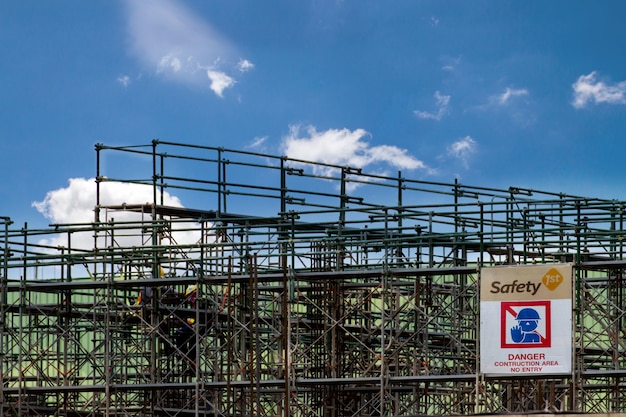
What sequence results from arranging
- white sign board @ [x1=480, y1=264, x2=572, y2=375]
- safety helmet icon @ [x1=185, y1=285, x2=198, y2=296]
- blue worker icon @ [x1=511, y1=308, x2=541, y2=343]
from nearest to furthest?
white sign board @ [x1=480, y1=264, x2=572, y2=375]
blue worker icon @ [x1=511, y1=308, x2=541, y2=343]
safety helmet icon @ [x1=185, y1=285, x2=198, y2=296]

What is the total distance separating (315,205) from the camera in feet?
146

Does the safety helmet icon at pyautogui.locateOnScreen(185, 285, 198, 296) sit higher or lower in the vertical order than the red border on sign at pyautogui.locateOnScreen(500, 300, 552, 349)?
higher

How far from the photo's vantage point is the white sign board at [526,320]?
105ft

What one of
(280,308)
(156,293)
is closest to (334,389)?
(280,308)

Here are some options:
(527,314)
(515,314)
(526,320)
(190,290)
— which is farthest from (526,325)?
(190,290)

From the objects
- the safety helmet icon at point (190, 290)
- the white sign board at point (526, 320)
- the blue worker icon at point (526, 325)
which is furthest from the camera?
the safety helmet icon at point (190, 290)

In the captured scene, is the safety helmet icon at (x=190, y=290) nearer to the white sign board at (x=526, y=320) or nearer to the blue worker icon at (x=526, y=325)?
the white sign board at (x=526, y=320)

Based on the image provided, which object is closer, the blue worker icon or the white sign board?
the white sign board

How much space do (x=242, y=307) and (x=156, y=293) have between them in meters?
2.51

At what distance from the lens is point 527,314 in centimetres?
3212

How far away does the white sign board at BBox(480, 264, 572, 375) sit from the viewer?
31891 mm

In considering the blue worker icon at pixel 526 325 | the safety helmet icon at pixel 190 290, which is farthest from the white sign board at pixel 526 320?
the safety helmet icon at pixel 190 290

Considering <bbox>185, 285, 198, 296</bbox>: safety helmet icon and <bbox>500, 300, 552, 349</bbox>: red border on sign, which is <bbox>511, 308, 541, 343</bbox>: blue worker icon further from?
<bbox>185, 285, 198, 296</bbox>: safety helmet icon

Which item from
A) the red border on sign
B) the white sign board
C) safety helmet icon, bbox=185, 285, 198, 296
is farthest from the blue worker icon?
safety helmet icon, bbox=185, 285, 198, 296
